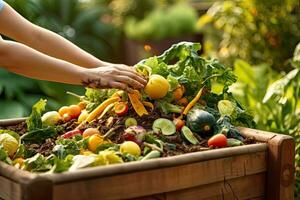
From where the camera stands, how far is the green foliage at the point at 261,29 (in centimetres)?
471

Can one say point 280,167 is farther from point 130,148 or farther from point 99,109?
point 99,109

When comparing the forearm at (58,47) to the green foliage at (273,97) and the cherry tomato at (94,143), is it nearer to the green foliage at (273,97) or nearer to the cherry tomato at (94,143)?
the cherry tomato at (94,143)

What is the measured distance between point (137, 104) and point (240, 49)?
104 inches

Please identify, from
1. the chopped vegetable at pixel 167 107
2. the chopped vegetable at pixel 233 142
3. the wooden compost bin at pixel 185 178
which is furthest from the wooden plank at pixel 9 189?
the chopped vegetable at pixel 233 142

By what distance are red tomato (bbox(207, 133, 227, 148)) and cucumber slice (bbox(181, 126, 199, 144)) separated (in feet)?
0.21

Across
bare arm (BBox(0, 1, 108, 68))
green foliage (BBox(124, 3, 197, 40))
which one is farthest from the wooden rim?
green foliage (BBox(124, 3, 197, 40))

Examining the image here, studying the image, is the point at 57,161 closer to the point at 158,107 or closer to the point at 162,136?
the point at 162,136

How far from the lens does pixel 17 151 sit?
2221 mm

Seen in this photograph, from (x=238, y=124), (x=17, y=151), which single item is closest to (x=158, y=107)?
(x=238, y=124)

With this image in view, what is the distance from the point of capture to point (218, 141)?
223cm

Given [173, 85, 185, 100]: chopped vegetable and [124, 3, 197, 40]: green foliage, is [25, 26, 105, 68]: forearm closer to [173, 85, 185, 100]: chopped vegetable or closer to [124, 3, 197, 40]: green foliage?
[173, 85, 185, 100]: chopped vegetable

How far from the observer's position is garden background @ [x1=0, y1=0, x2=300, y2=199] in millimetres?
3714

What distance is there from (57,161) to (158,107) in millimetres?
619

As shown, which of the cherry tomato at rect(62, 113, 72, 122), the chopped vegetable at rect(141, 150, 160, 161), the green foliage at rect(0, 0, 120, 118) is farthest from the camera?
the green foliage at rect(0, 0, 120, 118)
